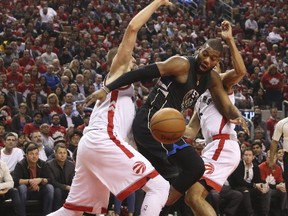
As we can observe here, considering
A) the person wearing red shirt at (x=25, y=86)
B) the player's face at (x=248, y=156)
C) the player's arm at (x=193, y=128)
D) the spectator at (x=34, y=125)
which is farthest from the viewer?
the person wearing red shirt at (x=25, y=86)

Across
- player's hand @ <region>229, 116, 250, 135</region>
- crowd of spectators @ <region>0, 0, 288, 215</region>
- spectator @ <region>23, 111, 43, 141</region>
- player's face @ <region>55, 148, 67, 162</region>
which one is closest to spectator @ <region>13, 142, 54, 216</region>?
player's face @ <region>55, 148, 67, 162</region>

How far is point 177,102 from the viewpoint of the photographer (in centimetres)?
719

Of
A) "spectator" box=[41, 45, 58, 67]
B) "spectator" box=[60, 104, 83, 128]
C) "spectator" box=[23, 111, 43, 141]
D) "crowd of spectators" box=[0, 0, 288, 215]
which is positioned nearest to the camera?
"spectator" box=[23, 111, 43, 141]

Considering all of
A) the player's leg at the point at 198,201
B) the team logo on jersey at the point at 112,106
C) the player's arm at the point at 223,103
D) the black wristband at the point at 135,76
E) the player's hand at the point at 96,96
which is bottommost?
the player's leg at the point at 198,201

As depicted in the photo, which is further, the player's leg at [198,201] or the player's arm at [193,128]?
the player's arm at [193,128]

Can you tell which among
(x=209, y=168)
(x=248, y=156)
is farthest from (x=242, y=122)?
(x=248, y=156)

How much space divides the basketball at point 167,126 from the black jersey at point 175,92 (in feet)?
1.38

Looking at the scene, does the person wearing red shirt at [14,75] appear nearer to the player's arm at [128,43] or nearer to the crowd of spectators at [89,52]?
the crowd of spectators at [89,52]

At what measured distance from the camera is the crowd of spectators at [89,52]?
556 inches

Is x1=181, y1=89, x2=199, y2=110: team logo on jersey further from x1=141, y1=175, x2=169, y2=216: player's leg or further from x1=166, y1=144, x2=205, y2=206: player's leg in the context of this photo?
x1=141, y1=175, x2=169, y2=216: player's leg

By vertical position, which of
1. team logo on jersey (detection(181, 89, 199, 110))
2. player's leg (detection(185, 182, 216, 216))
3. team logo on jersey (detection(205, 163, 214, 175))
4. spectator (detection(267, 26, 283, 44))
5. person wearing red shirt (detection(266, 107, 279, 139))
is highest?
team logo on jersey (detection(181, 89, 199, 110))

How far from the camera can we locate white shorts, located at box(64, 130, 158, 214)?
6.33 meters

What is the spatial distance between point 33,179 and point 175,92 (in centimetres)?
426

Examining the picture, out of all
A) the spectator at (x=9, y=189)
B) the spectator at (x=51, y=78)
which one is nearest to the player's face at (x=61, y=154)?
the spectator at (x=9, y=189)
